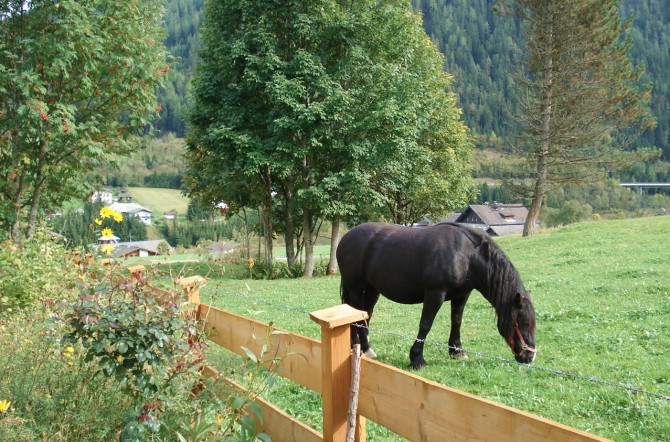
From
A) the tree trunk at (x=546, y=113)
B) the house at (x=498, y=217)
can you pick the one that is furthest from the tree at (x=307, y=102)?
the house at (x=498, y=217)

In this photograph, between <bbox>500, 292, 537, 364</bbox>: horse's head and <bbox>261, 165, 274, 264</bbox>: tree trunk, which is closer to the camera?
<bbox>500, 292, 537, 364</bbox>: horse's head

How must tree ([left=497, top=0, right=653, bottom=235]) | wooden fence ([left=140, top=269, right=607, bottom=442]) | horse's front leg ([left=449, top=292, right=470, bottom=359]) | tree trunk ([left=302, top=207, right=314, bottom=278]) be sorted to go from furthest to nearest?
tree ([left=497, top=0, right=653, bottom=235]) → tree trunk ([left=302, top=207, right=314, bottom=278]) → horse's front leg ([left=449, top=292, right=470, bottom=359]) → wooden fence ([left=140, top=269, right=607, bottom=442])

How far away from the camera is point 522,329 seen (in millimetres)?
5410

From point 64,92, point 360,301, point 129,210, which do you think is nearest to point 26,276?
point 64,92

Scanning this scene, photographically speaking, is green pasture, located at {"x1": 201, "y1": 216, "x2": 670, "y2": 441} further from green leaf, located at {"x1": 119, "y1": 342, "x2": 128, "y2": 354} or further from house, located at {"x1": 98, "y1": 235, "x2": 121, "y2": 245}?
house, located at {"x1": 98, "y1": 235, "x2": 121, "y2": 245}

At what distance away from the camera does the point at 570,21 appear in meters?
26.3

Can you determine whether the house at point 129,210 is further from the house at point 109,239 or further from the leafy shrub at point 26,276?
the leafy shrub at point 26,276

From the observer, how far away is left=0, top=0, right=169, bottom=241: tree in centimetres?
895

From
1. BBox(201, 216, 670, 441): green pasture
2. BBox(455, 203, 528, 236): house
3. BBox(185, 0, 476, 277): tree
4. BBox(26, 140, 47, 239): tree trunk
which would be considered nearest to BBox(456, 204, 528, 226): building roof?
BBox(455, 203, 528, 236): house

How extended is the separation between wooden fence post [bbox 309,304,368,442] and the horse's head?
3.18m

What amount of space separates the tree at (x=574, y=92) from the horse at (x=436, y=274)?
23.5m

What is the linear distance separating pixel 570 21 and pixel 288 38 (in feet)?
54.4

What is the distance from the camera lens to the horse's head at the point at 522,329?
17.6 feet

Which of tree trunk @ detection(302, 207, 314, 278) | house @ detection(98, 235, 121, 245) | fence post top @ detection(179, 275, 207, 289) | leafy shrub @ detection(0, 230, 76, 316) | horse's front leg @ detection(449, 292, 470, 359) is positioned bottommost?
tree trunk @ detection(302, 207, 314, 278)
